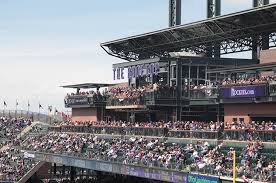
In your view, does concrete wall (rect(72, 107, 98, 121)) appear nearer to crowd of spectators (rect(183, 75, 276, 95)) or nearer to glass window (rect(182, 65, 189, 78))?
glass window (rect(182, 65, 189, 78))

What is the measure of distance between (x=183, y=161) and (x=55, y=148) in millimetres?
22337

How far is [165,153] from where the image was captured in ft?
133

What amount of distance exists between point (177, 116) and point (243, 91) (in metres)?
12.2

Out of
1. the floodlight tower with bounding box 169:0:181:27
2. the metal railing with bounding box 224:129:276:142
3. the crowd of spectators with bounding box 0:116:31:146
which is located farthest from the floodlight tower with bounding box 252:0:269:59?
the crowd of spectators with bounding box 0:116:31:146

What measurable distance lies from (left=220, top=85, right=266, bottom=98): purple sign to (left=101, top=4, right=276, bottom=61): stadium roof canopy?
6.88 m

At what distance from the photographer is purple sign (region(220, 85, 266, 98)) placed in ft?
135

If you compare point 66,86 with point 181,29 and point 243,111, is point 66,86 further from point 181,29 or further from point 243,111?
point 243,111

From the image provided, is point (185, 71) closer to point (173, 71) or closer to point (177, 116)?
point (173, 71)

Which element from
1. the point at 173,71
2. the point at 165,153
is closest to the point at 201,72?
the point at 173,71

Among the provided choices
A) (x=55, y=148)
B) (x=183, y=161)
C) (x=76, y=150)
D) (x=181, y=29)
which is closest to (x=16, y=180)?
(x=55, y=148)

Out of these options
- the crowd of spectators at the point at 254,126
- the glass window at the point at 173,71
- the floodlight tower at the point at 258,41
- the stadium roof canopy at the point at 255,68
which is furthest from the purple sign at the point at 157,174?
the floodlight tower at the point at 258,41

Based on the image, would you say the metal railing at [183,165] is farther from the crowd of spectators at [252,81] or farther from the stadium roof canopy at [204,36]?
the stadium roof canopy at [204,36]

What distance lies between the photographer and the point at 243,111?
43906mm

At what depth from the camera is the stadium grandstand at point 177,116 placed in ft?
120
